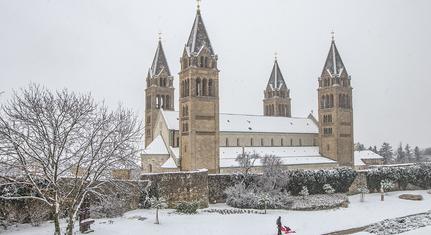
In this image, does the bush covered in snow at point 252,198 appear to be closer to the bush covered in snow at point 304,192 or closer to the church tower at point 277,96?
the bush covered in snow at point 304,192

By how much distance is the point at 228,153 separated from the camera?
163ft

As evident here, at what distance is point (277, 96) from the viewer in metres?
68.1

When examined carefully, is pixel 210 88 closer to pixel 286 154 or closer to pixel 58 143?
pixel 286 154

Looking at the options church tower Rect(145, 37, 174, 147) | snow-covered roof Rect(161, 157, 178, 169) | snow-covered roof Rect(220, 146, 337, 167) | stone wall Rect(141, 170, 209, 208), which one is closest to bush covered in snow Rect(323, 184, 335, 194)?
snow-covered roof Rect(220, 146, 337, 167)

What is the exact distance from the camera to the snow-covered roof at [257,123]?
50.1 meters

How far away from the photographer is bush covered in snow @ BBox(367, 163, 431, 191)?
124 feet

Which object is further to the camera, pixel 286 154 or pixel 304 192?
pixel 286 154

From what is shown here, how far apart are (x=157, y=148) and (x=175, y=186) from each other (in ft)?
68.7

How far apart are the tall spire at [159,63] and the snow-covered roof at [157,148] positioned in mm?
12585

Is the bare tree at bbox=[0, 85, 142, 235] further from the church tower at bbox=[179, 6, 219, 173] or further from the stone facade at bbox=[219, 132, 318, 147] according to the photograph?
the stone facade at bbox=[219, 132, 318, 147]

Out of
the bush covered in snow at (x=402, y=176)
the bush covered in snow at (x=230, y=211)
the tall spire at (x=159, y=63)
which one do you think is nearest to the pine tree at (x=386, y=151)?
the bush covered in snow at (x=402, y=176)

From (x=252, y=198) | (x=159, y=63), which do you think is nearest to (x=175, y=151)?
(x=159, y=63)

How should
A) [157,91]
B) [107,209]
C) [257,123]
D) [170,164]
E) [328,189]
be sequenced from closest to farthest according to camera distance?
[107,209]
[328,189]
[170,164]
[257,123]
[157,91]

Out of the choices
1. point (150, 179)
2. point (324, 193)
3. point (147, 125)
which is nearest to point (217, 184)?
point (150, 179)
